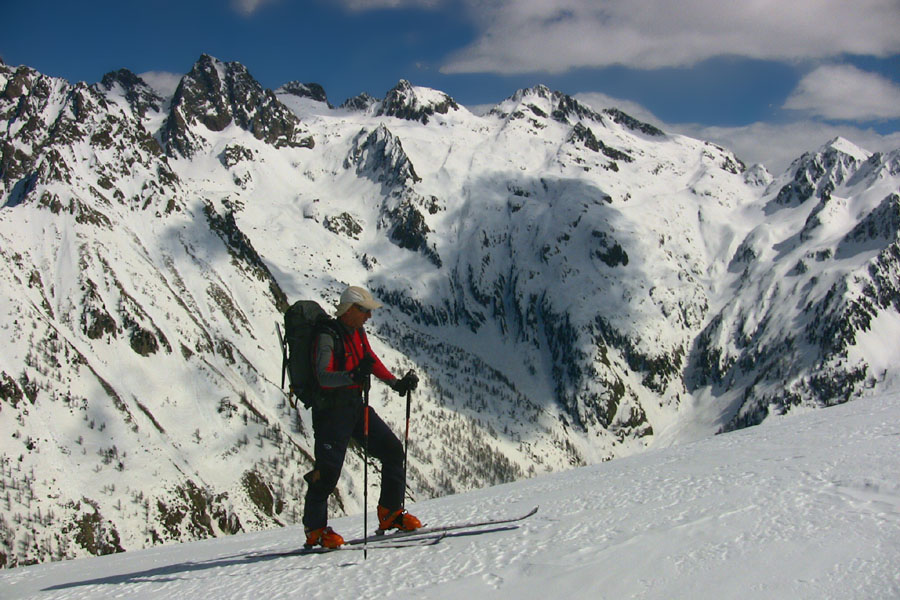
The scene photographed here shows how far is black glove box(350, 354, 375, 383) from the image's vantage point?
1188 centimetres

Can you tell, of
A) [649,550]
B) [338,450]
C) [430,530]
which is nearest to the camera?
[649,550]

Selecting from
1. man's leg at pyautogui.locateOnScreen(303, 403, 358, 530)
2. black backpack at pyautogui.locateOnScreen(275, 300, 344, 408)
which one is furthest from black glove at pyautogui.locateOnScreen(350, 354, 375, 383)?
man's leg at pyautogui.locateOnScreen(303, 403, 358, 530)

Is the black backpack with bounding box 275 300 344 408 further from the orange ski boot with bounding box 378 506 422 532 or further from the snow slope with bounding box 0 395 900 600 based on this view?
the snow slope with bounding box 0 395 900 600

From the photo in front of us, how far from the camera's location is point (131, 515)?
3593 inches

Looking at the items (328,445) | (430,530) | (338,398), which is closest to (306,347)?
(338,398)

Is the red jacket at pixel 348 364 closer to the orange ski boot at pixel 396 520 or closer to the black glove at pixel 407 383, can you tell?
the black glove at pixel 407 383

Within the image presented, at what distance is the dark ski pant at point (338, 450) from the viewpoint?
12.1m

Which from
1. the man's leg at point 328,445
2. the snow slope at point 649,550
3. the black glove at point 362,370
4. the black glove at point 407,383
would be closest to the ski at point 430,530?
the snow slope at point 649,550

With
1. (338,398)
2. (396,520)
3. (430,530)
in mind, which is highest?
(338,398)

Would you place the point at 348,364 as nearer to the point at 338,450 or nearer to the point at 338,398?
the point at 338,398

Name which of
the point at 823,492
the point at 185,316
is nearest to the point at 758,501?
the point at 823,492

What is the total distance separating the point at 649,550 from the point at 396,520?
5.29m

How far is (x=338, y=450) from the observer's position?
12.1 metres

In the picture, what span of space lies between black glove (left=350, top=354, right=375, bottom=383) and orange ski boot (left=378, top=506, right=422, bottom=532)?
2.73m
